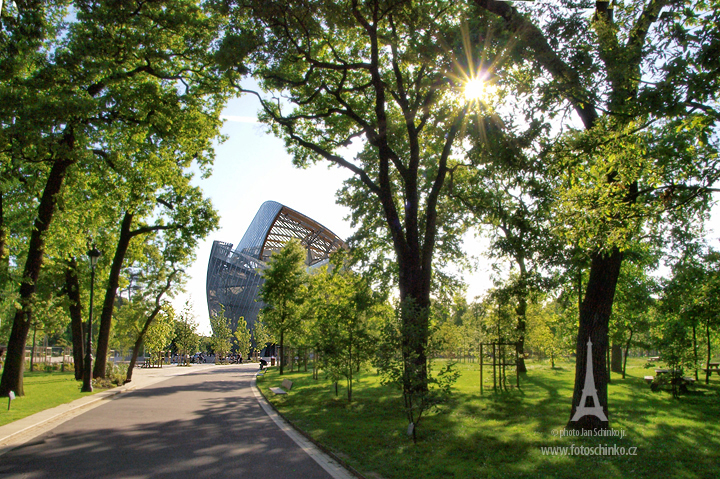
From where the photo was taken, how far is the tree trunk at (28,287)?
15.5 m

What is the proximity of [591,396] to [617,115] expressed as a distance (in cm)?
569

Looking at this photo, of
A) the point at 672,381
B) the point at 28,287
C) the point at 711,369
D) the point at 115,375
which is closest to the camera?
the point at 28,287

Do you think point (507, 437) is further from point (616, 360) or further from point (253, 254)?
point (253, 254)

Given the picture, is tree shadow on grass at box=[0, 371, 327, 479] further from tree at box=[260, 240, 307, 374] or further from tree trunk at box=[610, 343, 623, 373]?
tree trunk at box=[610, 343, 623, 373]

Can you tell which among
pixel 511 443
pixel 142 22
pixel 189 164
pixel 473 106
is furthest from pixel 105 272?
pixel 511 443

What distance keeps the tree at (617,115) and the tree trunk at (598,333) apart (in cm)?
2

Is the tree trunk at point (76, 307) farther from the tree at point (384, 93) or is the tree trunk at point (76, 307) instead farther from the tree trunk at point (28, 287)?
the tree at point (384, 93)

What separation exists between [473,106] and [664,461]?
34.2ft

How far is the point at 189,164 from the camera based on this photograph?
922 inches

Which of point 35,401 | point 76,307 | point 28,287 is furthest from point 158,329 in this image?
point 35,401

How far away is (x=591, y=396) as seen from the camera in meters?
9.74

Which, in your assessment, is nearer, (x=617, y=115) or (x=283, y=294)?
(x=617, y=115)

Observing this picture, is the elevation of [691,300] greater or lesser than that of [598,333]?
greater

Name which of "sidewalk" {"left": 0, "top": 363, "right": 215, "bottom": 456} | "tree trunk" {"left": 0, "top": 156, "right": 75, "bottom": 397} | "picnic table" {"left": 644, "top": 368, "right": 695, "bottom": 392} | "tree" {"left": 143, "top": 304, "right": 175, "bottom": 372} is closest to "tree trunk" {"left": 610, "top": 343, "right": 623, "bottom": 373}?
"picnic table" {"left": 644, "top": 368, "right": 695, "bottom": 392}
